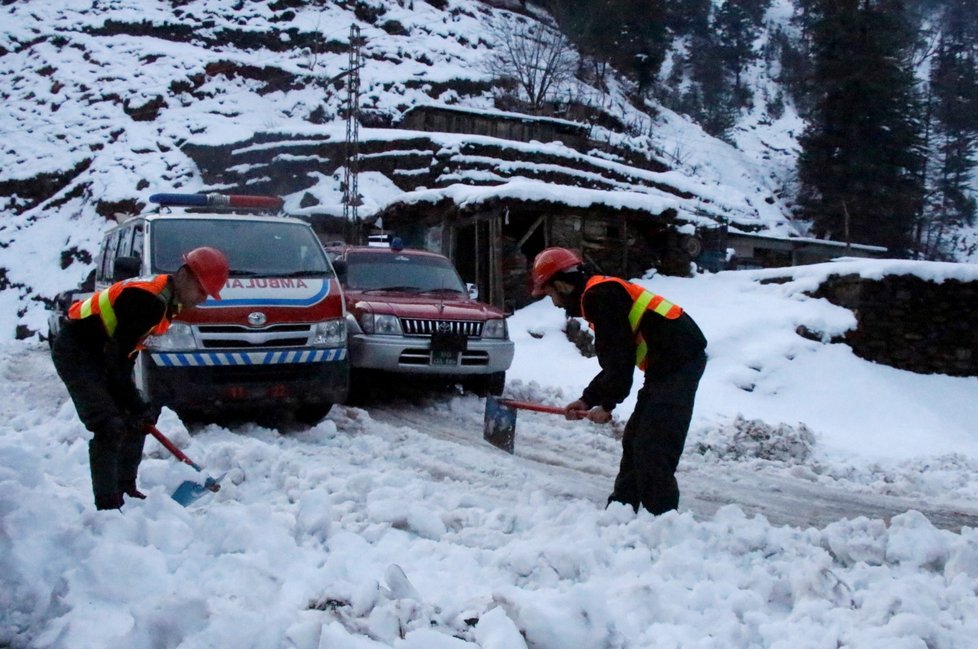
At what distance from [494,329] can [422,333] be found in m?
0.87

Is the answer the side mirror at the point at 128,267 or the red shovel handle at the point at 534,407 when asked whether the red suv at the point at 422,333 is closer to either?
the side mirror at the point at 128,267

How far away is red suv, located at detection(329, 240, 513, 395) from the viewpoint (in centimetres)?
858

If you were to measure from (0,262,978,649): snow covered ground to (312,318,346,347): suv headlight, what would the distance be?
27.6 inches

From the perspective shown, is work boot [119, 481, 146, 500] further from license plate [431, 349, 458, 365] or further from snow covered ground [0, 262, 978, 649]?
license plate [431, 349, 458, 365]

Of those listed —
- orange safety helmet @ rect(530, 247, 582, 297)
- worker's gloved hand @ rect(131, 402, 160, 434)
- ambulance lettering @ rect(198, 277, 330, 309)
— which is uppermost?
orange safety helmet @ rect(530, 247, 582, 297)

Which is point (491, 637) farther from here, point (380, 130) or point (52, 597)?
point (380, 130)

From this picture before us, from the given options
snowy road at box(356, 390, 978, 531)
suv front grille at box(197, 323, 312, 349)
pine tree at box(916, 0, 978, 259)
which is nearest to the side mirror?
suv front grille at box(197, 323, 312, 349)

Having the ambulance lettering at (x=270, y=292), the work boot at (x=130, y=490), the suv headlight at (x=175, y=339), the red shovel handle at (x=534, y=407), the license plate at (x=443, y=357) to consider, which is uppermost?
the ambulance lettering at (x=270, y=292)

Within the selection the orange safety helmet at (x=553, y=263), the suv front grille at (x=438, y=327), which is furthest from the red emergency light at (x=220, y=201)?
the orange safety helmet at (x=553, y=263)

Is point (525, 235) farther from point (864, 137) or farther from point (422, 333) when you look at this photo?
point (864, 137)

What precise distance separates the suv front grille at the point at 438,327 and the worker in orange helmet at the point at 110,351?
4.18 metres

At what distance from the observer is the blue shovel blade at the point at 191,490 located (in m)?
4.55

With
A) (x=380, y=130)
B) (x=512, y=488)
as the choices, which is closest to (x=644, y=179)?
(x=380, y=130)

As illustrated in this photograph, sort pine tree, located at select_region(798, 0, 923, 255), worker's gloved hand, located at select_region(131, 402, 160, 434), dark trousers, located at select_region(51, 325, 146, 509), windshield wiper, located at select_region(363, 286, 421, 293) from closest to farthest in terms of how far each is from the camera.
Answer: dark trousers, located at select_region(51, 325, 146, 509), worker's gloved hand, located at select_region(131, 402, 160, 434), windshield wiper, located at select_region(363, 286, 421, 293), pine tree, located at select_region(798, 0, 923, 255)
